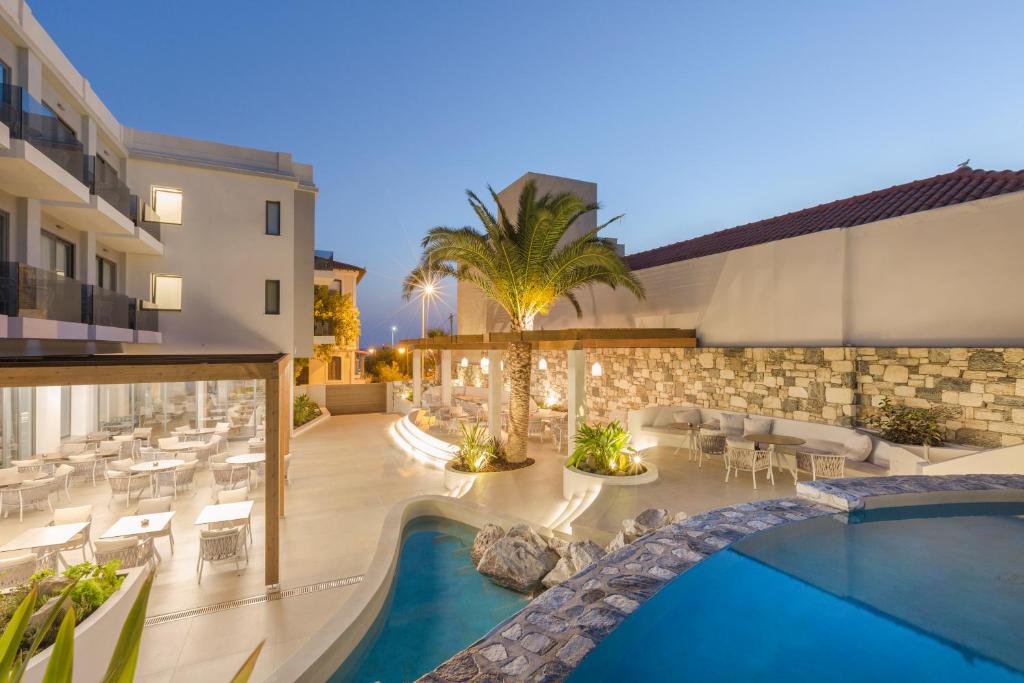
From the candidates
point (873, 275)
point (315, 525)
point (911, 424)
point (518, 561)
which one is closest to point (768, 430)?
point (911, 424)

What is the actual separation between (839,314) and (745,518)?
24.6ft

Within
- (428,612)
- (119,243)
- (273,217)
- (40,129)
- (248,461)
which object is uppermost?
(273,217)

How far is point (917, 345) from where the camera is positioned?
402 inches

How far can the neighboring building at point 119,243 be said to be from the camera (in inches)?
419

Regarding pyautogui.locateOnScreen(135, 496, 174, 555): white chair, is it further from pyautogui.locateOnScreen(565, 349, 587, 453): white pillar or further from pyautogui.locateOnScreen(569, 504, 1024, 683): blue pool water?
pyautogui.locateOnScreen(565, 349, 587, 453): white pillar

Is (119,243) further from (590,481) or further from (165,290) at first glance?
(590,481)

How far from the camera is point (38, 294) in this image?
10.3 m

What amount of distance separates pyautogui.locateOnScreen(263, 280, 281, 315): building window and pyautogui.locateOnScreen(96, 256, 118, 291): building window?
464 cm

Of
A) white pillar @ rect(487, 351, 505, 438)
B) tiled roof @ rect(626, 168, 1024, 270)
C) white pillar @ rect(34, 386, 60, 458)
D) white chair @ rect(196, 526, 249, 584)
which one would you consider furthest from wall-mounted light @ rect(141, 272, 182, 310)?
tiled roof @ rect(626, 168, 1024, 270)

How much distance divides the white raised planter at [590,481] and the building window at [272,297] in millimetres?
13663

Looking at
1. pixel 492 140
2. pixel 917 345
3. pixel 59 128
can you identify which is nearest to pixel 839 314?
pixel 917 345

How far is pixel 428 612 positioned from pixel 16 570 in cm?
546

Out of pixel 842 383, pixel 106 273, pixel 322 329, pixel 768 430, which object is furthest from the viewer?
pixel 322 329

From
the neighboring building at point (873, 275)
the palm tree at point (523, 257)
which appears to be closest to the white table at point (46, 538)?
the palm tree at point (523, 257)
